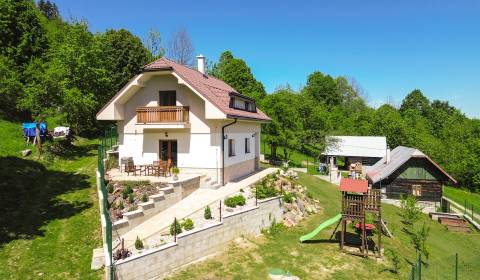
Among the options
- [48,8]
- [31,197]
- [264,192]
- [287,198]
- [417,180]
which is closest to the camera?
[31,197]

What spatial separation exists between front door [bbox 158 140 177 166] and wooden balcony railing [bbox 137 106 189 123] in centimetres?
158

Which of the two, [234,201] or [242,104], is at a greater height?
[242,104]

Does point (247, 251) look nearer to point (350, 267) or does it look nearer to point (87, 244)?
point (350, 267)

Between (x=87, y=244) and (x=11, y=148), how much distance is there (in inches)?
605

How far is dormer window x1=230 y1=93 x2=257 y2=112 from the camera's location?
2328 cm

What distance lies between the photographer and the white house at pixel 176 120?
20.8 m

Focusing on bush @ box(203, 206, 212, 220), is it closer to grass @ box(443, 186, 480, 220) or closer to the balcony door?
the balcony door

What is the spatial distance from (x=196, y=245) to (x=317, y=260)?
559 cm

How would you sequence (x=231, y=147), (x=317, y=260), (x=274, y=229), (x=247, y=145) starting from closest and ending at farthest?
(x=317, y=260), (x=274, y=229), (x=231, y=147), (x=247, y=145)

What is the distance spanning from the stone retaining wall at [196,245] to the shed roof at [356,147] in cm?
3416

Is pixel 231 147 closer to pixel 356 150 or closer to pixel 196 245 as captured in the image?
pixel 196 245

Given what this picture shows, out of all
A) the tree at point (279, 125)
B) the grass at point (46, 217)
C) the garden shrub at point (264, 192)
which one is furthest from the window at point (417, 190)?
the grass at point (46, 217)

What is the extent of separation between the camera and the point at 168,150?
2180cm

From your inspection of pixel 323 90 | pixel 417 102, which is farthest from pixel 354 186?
pixel 417 102
